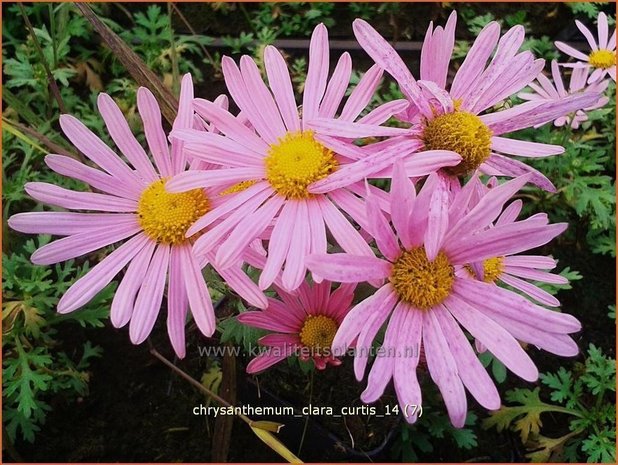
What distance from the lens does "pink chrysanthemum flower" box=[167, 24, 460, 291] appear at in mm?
554

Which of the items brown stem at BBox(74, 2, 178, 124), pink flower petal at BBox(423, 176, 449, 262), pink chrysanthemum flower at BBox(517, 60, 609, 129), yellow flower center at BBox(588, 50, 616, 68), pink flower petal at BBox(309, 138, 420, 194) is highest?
yellow flower center at BBox(588, 50, 616, 68)

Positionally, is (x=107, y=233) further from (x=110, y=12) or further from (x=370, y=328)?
(x=110, y=12)

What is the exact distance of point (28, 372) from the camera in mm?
965

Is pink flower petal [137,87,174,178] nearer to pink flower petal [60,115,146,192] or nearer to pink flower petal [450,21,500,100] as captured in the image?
pink flower petal [60,115,146,192]

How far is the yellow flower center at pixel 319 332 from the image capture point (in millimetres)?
741

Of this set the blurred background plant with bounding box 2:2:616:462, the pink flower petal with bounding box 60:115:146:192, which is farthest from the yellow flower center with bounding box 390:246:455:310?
the pink flower petal with bounding box 60:115:146:192

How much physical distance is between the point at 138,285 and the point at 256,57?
1113 millimetres

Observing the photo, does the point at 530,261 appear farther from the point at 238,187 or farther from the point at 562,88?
the point at 562,88

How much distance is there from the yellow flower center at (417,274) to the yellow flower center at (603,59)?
954mm

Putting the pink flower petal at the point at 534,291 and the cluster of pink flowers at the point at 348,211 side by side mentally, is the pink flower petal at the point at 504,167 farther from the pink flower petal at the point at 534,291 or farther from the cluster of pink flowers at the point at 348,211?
the pink flower petal at the point at 534,291

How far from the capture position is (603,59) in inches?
50.8

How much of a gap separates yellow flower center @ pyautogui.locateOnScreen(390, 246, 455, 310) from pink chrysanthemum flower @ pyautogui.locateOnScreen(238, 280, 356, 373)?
0.40 ft

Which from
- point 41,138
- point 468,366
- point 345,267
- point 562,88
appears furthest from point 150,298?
point 562,88

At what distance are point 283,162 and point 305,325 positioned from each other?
0.81ft
